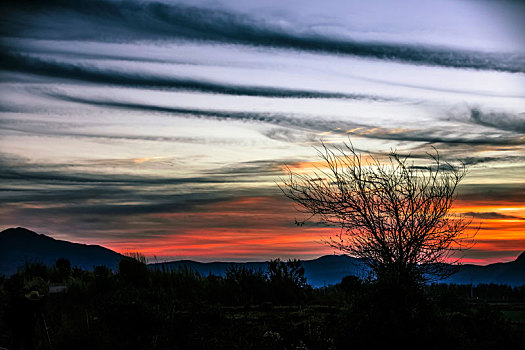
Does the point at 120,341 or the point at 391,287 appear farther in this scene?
the point at 120,341

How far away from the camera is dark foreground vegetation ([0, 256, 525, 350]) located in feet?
33.1

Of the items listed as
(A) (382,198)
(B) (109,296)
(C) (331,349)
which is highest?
(A) (382,198)

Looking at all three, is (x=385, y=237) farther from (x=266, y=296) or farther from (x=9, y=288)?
(x=9, y=288)

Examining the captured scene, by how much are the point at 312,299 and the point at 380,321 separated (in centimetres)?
897

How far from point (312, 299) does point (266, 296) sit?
1.46 meters

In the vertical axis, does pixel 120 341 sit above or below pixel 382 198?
below

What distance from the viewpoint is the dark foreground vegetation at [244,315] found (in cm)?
1009

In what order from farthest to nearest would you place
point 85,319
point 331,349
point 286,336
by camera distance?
point 85,319
point 286,336
point 331,349

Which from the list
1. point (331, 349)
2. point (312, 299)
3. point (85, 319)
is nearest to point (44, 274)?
point (85, 319)

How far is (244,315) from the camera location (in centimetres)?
1475

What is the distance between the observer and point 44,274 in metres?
21.9

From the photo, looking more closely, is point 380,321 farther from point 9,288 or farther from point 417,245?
point 9,288

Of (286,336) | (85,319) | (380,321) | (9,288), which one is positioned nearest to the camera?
(380,321)

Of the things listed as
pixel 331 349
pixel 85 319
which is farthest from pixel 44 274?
pixel 331 349
